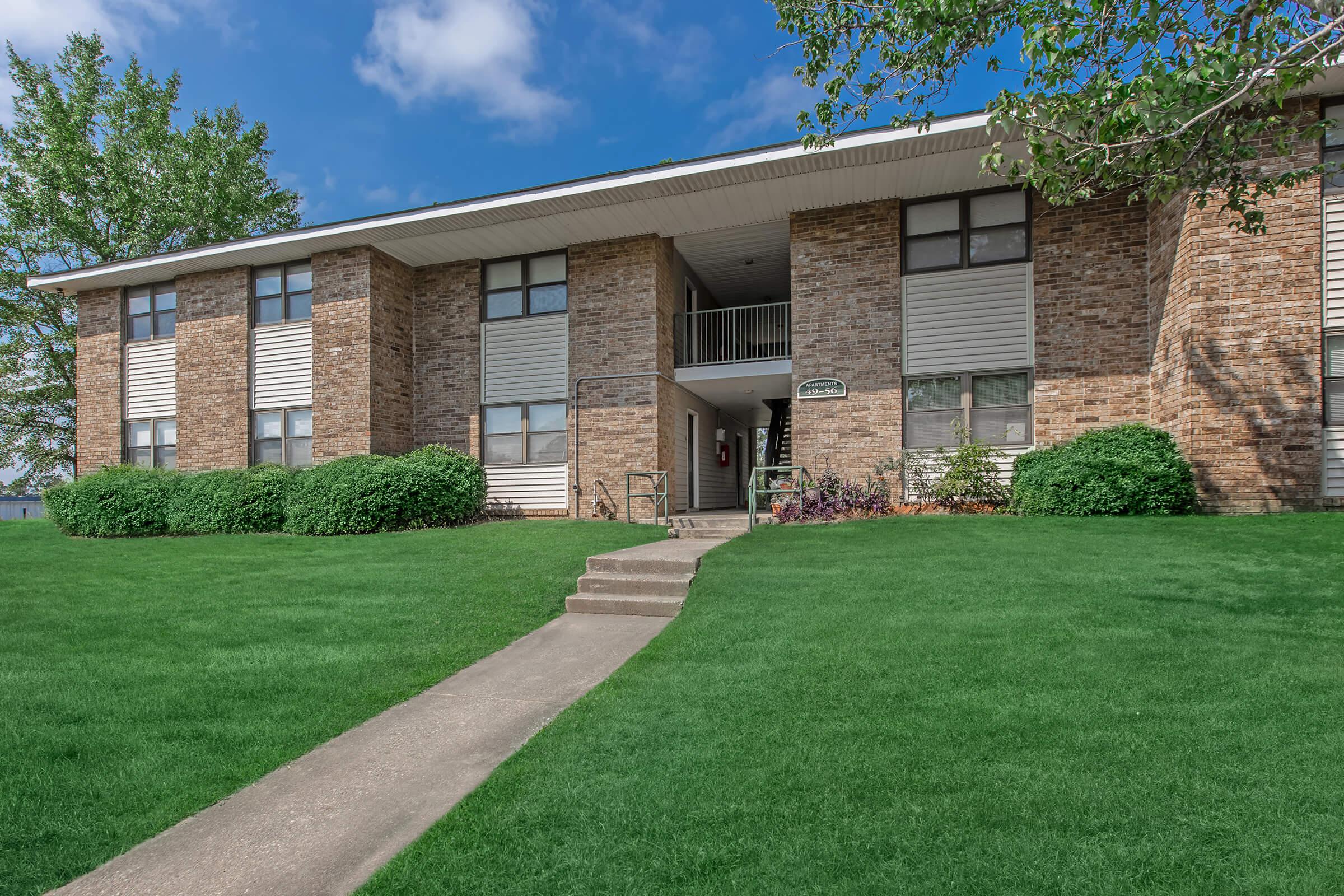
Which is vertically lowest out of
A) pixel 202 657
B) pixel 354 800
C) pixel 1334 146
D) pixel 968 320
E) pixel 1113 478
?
pixel 354 800

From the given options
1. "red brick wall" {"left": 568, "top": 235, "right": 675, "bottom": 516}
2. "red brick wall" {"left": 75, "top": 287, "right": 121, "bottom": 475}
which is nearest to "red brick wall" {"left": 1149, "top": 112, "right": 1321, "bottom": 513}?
"red brick wall" {"left": 568, "top": 235, "right": 675, "bottom": 516}

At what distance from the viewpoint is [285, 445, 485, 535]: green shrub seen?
12.1m

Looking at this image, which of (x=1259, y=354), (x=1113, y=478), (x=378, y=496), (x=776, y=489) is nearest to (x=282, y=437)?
(x=378, y=496)

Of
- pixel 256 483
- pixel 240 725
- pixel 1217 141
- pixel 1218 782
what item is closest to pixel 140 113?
pixel 256 483

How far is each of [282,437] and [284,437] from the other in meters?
0.06

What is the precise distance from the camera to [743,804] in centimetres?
283

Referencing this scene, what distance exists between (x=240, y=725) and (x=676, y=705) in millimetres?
2327

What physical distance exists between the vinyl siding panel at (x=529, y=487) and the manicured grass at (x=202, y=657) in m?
4.08

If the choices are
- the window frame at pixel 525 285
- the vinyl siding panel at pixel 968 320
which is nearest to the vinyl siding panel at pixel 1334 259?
the vinyl siding panel at pixel 968 320

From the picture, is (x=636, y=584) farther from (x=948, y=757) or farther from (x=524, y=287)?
(x=524, y=287)

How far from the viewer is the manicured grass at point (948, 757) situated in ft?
7.79

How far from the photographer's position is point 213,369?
50.7 ft

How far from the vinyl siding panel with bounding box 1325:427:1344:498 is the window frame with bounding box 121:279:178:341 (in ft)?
67.0

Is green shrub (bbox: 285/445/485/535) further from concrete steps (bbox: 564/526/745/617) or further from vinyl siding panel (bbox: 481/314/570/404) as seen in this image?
concrete steps (bbox: 564/526/745/617)
